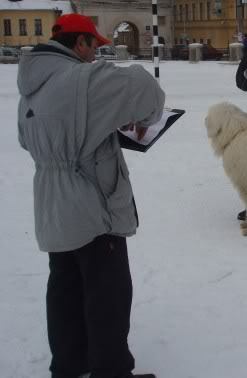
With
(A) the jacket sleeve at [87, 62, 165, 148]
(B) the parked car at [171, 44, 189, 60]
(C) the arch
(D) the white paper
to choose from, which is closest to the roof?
(C) the arch

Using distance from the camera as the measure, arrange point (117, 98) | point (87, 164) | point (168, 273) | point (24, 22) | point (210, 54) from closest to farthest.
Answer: point (117, 98) < point (87, 164) < point (168, 273) < point (210, 54) < point (24, 22)

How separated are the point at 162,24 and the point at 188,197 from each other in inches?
2040

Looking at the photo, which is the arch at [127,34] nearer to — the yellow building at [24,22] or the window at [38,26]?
the yellow building at [24,22]

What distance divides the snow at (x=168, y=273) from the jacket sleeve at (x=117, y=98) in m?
1.20

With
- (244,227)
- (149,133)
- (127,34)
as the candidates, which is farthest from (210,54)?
(149,133)

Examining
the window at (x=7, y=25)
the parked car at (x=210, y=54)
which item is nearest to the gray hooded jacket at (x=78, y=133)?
the parked car at (x=210, y=54)

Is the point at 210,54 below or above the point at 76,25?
below

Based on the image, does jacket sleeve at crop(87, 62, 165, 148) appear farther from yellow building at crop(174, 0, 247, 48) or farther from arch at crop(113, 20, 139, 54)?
arch at crop(113, 20, 139, 54)

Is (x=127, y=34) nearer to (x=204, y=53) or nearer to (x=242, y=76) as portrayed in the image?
(x=204, y=53)

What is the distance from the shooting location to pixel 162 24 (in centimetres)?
5519

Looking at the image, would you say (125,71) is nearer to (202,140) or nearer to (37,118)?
(37,118)

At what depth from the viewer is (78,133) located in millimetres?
2236

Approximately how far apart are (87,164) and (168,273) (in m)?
1.70

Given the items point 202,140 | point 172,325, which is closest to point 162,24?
point 202,140
